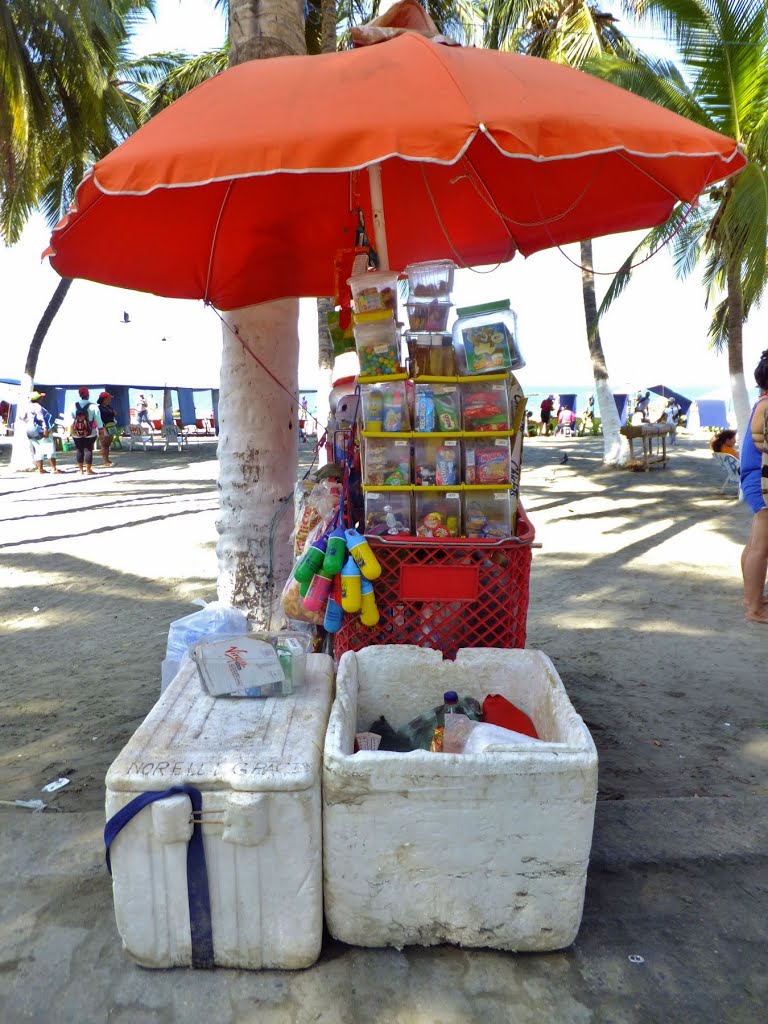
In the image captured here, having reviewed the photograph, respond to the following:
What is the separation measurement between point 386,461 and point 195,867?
177 cm

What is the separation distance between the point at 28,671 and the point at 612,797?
371 cm

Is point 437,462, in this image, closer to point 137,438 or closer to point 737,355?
point 737,355

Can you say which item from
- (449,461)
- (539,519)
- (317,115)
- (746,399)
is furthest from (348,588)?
(746,399)

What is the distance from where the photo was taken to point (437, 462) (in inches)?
131

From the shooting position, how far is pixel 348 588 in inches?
125

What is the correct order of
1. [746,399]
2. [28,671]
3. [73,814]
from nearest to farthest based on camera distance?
[73,814], [28,671], [746,399]

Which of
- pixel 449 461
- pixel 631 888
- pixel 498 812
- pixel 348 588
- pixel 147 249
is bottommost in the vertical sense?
pixel 631 888

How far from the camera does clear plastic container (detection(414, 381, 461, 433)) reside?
329cm

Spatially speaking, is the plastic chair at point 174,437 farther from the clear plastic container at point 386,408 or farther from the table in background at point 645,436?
the clear plastic container at point 386,408

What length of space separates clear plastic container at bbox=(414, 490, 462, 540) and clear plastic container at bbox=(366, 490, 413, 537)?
40 millimetres

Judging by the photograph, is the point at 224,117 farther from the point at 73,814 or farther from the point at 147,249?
the point at 73,814

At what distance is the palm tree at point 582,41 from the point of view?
54.9 ft

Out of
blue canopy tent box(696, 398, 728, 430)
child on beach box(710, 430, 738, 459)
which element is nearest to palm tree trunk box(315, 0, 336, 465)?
child on beach box(710, 430, 738, 459)

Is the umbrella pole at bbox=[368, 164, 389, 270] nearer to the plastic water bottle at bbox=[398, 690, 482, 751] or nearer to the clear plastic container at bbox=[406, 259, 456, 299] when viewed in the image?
the clear plastic container at bbox=[406, 259, 456, 299]
